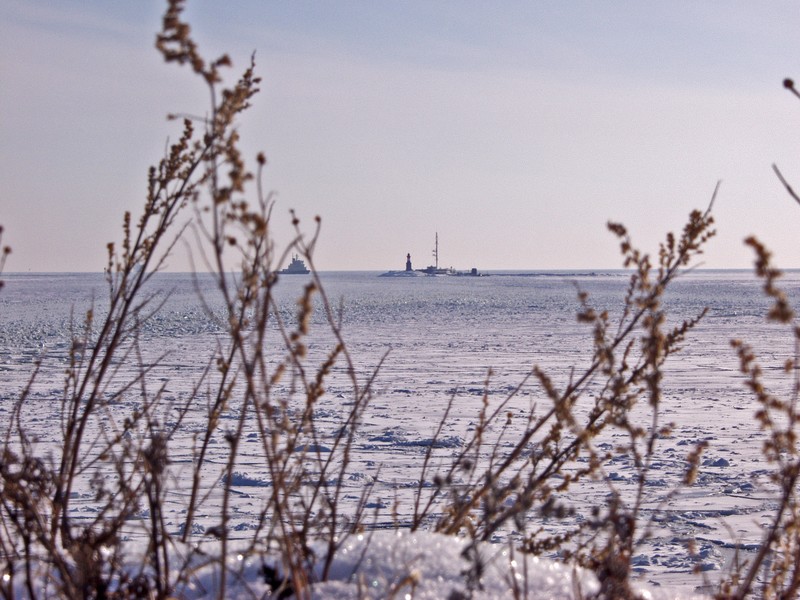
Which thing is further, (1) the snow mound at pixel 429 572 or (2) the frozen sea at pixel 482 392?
(2) the frozen sea at pixel 482 392

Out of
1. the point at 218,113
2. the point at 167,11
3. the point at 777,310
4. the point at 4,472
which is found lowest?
the point at 4,472

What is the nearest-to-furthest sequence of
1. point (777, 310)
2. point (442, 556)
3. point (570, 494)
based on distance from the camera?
1. point (777, 310)
2. point (442, 556)
3. point (570, 494)

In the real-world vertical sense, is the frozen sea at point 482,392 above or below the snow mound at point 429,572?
below

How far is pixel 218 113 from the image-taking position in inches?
62.8

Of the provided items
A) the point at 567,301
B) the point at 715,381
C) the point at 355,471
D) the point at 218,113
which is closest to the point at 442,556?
the point at 218,113

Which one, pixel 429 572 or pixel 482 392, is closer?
pixel 429 572

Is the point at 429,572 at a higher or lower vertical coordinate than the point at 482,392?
higher

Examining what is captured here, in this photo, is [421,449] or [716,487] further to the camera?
[421,449]

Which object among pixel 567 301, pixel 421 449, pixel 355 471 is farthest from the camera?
pixel 567 301

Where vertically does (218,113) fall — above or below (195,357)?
above

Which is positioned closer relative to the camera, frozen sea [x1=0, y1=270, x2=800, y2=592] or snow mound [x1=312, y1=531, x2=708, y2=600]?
snow mound [x1=312, y1=531, x2=708, y2=600]

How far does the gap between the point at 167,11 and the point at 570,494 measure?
4938 millimetres

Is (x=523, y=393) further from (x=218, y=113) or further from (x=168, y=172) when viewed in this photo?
(x=218, y=113)

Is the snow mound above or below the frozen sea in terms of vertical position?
above
